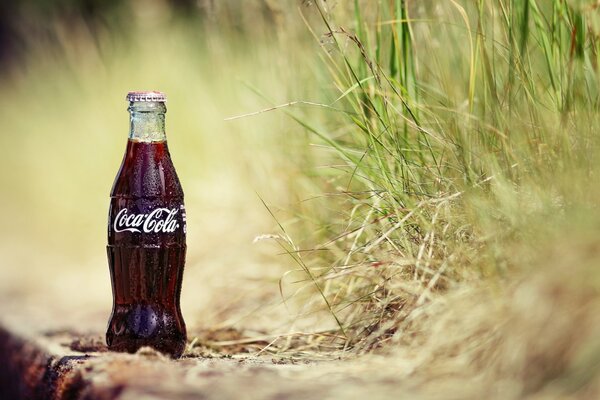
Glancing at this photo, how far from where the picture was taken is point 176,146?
513 centimetres

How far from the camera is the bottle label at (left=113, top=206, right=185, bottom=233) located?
7.76ft

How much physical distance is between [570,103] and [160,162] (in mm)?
1024

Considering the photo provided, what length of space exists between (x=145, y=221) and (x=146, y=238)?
0.05 metres

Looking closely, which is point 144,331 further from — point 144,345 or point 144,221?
point 144,221

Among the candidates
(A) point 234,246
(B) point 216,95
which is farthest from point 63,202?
(A) point 234,246

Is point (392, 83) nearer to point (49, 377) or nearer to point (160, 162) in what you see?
point (160, 162)

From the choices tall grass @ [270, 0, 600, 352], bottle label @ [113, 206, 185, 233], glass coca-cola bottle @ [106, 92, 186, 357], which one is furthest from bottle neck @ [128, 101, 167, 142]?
tall grass @ [270, 0, 600, 352]

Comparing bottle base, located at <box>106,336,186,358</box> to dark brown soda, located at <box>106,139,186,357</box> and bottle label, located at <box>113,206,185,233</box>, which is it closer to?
dark brown soda, located at <box>106,139,186,357</box>

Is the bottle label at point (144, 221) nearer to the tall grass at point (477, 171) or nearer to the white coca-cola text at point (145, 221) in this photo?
the white coca-cola text at point (145, 221)

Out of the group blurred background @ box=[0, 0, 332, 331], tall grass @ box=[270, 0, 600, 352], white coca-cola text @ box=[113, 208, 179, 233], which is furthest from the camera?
blurred background @ box=[0, 0, 332, 331]

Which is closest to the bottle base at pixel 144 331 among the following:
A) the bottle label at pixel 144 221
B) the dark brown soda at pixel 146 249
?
the dark brown soda at pixel 146 249

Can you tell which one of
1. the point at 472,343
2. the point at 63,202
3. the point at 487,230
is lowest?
the point at 63,202

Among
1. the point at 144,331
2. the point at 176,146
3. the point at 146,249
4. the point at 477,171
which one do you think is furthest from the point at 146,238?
the point at 176,146

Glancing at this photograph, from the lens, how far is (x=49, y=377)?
7.72 ft
